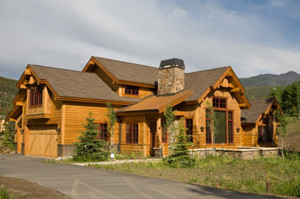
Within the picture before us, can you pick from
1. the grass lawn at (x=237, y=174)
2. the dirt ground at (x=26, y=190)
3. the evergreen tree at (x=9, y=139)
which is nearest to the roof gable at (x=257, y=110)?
the grass lawn at (x=237, y=174)

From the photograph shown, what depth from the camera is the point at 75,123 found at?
2242 centimetres

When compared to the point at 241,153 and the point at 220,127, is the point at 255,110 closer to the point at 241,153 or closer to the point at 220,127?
the point at 220,127

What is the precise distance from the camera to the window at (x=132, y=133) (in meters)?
23.2

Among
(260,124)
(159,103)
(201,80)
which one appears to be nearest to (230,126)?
(201,80)

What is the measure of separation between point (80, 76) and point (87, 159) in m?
9.34

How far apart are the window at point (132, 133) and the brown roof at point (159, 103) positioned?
1269 millimetres

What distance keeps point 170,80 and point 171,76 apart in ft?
1.06

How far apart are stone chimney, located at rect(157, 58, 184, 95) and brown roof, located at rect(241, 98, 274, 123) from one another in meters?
9.72

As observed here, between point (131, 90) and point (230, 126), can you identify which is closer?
point (230, 126)

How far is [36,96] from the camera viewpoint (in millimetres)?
24703

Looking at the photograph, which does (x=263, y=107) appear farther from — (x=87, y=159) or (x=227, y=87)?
(x=87, y=159)

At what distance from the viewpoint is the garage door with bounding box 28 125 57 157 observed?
2322 cm

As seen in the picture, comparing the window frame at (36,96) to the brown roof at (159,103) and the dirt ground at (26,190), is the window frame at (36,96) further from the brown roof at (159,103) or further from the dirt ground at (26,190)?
the dirt ground at (26,190)

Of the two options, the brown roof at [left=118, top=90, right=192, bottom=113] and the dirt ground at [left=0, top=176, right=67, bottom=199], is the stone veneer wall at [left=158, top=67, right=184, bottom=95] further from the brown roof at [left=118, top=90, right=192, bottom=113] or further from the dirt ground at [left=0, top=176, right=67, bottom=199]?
the dirt ground at [left=0, top=176, right=67, bottom=199]
